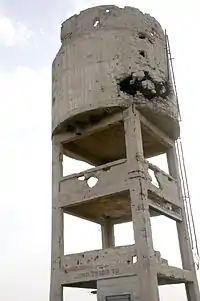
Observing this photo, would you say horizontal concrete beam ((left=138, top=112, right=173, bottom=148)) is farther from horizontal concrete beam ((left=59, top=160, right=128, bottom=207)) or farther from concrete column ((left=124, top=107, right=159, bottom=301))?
horizontal concrete beam ((left=59, top=160, right=128, bottom=207))

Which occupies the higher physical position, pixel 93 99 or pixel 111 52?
pixel 111 52

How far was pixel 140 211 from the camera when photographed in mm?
10352

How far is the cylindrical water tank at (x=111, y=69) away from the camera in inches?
476

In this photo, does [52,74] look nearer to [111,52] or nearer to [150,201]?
[111,52]

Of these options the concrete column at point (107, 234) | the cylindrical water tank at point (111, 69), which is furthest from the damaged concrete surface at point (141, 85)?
the concrete column at point (107, 234)

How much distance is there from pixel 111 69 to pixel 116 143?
253 centimetres

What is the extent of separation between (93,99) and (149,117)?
1.74 m

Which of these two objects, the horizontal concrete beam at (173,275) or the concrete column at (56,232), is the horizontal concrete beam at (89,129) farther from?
the horizontal concrete beam at (173,275)

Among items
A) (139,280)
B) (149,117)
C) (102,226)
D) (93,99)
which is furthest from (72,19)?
(139,280)

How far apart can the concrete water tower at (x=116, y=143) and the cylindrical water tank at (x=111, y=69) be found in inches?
1.2

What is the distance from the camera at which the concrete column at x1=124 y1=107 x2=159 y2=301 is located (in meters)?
9.57

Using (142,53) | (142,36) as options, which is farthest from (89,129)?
(142,36)

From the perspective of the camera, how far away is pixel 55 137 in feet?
43.2

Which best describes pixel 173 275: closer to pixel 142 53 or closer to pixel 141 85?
pixel 141 85
